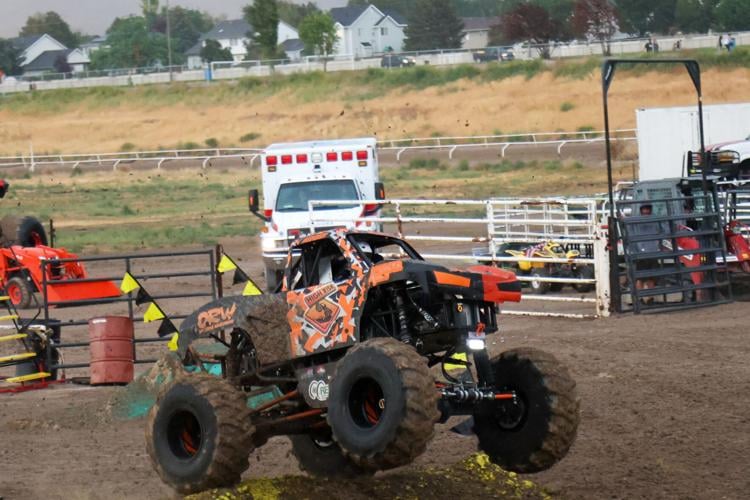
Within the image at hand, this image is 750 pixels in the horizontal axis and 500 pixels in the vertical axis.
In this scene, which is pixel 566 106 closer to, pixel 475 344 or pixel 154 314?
pixel 154 314

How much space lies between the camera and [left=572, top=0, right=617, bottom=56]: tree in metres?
86.0

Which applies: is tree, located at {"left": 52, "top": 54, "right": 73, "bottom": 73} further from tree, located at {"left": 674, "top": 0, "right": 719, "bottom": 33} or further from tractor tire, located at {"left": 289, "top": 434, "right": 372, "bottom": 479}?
tractor tire, located at {"left": 289, "top": 434, "right": 372, "bottom": 479}

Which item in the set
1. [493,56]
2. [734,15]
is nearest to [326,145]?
[493,56]

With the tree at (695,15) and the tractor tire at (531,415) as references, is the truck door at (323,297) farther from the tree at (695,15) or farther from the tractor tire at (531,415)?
the tree at (695,15)

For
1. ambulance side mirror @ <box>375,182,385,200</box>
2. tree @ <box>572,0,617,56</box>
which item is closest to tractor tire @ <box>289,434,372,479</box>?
ambulance side mirror @ <box>375,182,385,200</box>

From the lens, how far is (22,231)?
22.6 m

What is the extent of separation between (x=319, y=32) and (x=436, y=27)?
18.8m

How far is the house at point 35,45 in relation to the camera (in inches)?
7165

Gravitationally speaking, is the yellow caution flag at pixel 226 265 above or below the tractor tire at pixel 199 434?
above

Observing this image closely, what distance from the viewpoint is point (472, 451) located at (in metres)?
10.6

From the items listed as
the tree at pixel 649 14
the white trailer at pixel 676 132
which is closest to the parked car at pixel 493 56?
the tree at pixel 649 14

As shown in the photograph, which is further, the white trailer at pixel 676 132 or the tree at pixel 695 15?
the tree at pixel 695 15

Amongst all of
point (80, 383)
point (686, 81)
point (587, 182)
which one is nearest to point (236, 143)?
point (686, 81)

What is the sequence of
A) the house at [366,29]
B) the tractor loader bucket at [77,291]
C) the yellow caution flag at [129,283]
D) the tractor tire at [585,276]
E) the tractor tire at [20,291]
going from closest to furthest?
the yellow caution flag at [129,283], the tractor tire at [585,276], the tractor loader bucket at [77,291], the tractor tire at [20,291], the house at [366,29]
